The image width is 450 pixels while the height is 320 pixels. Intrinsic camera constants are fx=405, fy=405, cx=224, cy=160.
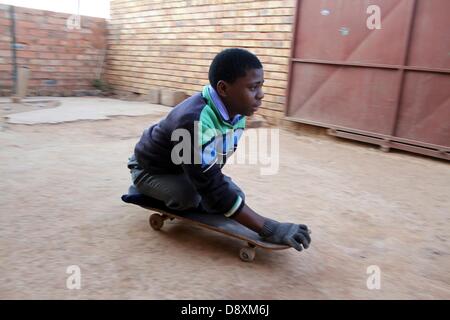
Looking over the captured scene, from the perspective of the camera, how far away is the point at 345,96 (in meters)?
5.69

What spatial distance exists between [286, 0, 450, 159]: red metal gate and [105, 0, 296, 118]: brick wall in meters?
0.35

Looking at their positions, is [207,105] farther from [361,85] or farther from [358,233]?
[361,85]

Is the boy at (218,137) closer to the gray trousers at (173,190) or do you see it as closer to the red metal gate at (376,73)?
the gray trousers at (173,190)

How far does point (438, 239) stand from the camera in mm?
2623

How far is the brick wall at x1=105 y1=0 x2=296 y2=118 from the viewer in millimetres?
6547

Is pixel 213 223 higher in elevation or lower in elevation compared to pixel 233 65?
lower

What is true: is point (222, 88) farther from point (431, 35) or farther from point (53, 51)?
point (53, 51)

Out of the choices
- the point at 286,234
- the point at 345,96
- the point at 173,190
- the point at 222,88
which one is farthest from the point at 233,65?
the point at 345,96

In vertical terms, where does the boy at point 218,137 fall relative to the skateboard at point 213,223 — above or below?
above

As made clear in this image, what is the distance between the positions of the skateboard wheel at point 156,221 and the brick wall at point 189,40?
4472 millimetres

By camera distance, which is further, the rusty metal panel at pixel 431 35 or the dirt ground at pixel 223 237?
the rusty metal panel at pixel 431 35

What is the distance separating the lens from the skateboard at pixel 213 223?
209 centimetres

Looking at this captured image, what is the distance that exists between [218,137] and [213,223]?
0.48 m
